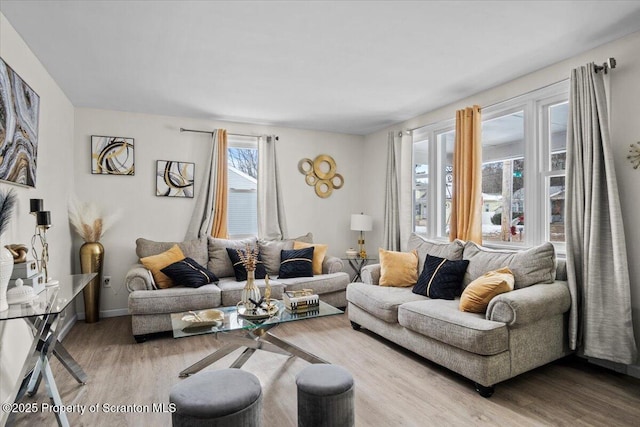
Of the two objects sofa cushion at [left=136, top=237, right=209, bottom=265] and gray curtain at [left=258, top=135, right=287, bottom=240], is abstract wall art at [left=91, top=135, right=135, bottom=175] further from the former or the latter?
gray curtain at [left=258, top=135, right=287, bottom=240]

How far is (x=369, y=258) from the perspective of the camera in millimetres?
5555

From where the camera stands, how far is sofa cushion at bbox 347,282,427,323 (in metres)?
3.26

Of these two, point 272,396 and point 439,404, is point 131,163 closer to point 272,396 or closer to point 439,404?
point 272,396

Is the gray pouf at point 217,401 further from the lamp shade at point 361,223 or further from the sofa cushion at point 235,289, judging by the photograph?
the lamp shade at point 361,223

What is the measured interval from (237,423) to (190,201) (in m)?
3.69

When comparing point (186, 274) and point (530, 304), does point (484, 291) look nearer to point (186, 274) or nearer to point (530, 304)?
point (530, 304)

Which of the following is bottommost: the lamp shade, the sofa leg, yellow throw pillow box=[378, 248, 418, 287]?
the sofa leg

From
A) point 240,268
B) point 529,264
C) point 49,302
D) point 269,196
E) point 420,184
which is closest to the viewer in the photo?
point 49,302

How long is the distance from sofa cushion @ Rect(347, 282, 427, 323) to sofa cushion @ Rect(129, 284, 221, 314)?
1.47m

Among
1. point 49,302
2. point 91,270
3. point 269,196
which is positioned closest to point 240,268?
point 269,196

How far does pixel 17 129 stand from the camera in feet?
8.32

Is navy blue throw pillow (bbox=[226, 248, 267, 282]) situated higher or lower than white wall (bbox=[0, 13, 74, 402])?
lower

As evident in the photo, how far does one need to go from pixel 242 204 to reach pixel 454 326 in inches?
138

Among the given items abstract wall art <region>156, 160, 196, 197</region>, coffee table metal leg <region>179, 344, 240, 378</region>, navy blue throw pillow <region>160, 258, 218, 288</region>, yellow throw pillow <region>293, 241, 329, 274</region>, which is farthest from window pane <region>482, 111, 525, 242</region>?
abstract wall art <region>156, 160, 196, 197</region>
